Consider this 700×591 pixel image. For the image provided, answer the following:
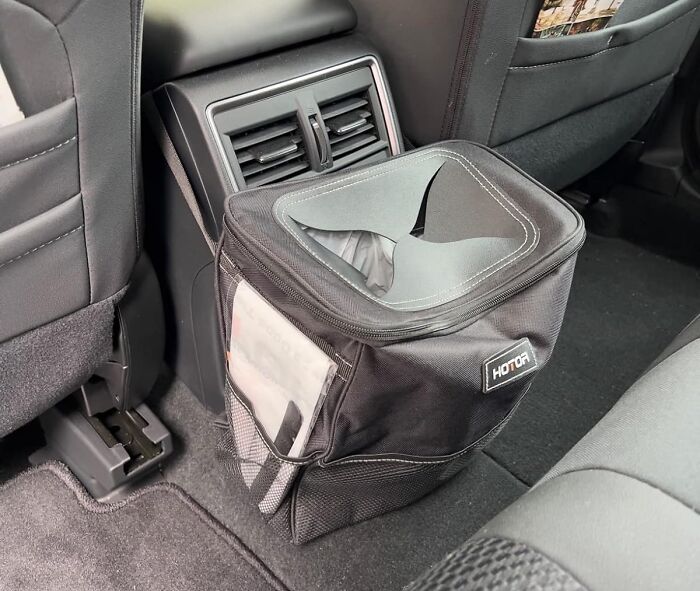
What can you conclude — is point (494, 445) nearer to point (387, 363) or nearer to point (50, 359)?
point (387, 363)

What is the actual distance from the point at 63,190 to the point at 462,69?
534 millimetres

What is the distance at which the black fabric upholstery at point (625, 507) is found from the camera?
0.39 meters

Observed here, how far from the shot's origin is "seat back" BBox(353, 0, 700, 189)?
2.95 feet

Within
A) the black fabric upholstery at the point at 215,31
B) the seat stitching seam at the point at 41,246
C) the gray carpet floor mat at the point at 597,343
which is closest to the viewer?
the seat stitching seam at the point at 41,246

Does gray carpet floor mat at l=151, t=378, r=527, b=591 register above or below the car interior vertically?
below

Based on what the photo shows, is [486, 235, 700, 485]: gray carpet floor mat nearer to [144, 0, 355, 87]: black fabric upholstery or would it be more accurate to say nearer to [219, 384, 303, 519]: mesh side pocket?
[219, 384, 303, 519]: mesh side pocket

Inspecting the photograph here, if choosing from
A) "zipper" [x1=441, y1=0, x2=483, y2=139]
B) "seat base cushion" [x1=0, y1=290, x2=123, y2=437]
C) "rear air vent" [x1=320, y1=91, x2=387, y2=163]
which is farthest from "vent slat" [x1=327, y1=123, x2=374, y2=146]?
"seat base cushion" [x1=0, y1=290, x2=123, y2=437]

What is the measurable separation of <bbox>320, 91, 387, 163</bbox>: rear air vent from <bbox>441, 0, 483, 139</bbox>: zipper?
0.32 ft

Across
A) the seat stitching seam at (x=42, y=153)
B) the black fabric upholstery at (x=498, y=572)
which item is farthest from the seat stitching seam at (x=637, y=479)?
the seat stitching seam at (x=42, y=153)

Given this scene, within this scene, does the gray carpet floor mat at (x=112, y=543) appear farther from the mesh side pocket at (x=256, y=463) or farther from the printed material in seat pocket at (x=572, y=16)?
the printed material in seat pocket at (x=572, y=16)

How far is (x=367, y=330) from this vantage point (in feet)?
2.07

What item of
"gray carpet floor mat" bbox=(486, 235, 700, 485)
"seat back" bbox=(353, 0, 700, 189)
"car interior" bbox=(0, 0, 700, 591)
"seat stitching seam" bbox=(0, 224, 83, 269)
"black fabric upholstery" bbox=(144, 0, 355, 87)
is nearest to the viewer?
"car interior" bbox=(0, 0, 700, 591)

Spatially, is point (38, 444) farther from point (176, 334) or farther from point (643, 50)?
point (643, 50)

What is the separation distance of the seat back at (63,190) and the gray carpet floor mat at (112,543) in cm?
23
